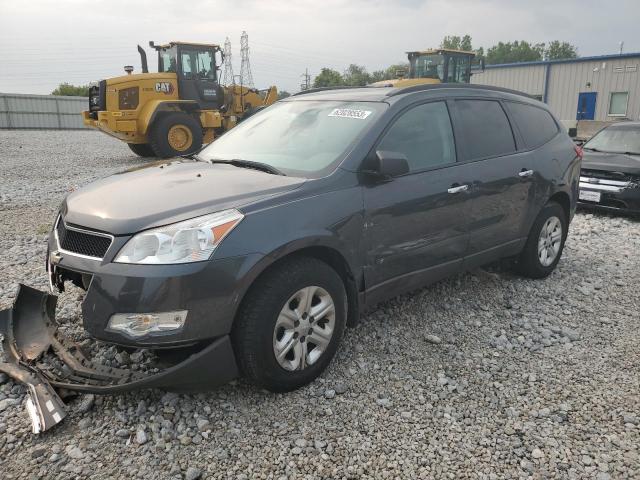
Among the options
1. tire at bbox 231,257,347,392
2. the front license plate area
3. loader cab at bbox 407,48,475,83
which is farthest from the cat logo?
tire at bbox 231,257,347,392

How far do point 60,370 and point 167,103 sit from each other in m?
12.1

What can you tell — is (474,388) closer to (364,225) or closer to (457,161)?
(364,225)

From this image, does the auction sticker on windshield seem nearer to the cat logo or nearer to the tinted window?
the tinted window

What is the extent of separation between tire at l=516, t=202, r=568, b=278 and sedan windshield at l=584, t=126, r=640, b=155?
14.6 feet

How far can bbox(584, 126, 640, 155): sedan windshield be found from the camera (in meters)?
8.85

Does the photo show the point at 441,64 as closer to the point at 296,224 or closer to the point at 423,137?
the point at 423,137

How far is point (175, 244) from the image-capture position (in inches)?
107

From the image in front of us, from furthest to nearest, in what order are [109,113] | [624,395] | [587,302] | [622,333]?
1. [109,113]
2. [587,302]
3. [622,333]
4. [624,395]

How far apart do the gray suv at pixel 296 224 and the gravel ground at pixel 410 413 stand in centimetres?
29

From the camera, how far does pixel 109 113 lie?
1381 centimetres

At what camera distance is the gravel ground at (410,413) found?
2.63m

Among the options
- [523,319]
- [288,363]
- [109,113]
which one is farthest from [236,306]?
[109,113]

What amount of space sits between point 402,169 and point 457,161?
2.99 feet

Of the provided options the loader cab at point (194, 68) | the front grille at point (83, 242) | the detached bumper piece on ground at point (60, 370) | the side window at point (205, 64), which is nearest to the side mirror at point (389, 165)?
the detached bumper piece on ground at point (60, 370)
